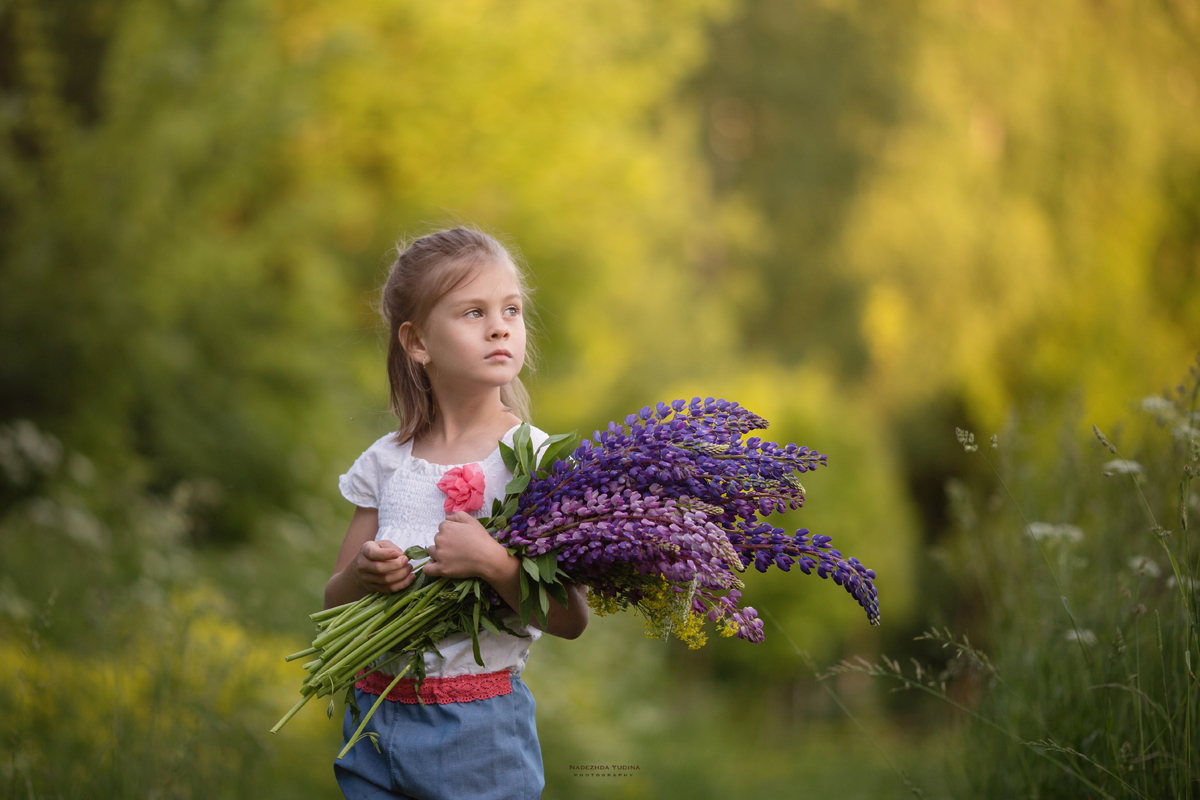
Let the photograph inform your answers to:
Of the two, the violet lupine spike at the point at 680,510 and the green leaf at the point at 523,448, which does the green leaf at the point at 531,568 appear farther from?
the green leaf at the point at 523,448

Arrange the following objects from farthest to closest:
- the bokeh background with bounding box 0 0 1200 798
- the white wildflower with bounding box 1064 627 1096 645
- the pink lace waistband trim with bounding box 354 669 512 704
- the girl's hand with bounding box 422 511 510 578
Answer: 1. the bokeh background with bounding box 0 0 1200 798
2. the white wildflower with bounding box 1064 627 1096 645
3. the pink lace waistband trim with bounding box 354 669 512 704
4. the girl's hand with bounding box 422 511 510 578

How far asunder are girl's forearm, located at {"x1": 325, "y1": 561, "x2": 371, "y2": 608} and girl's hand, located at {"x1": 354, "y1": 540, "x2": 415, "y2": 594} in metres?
0.12

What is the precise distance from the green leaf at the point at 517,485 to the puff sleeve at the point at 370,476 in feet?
1.22

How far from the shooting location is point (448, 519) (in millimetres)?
1957

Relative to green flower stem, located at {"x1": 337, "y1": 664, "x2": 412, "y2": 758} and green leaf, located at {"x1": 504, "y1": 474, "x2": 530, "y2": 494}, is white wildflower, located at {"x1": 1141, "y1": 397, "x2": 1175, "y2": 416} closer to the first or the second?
green leaf, located at {"x1": 504, "y1": 474, "x2": 530, "y2": 494}

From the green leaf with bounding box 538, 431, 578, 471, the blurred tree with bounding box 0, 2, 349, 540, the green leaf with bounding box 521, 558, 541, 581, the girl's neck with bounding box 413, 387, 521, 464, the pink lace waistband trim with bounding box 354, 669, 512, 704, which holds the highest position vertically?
the blurred tree with bounding box 0, 2, 349, 540

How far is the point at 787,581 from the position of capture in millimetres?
11070

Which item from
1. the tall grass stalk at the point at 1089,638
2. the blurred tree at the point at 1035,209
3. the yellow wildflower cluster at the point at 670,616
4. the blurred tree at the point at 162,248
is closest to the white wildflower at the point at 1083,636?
the tall grass stalk at the point at 1089,638

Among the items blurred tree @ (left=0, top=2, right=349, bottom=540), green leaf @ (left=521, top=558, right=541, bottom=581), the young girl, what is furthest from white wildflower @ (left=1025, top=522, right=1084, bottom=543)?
blurred tree @ (left=0, top=2, right=349, bottom=540)

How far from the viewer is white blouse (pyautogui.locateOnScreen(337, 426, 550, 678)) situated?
2.03 m

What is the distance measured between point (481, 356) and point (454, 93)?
6832 millimetres

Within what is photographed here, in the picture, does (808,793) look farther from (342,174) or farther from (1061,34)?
(1061,34)

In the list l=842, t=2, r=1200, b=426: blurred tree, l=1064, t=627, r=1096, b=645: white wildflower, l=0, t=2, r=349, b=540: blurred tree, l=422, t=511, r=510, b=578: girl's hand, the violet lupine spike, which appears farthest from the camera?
l=842, t=2, r=1200, b=426: blurred tree

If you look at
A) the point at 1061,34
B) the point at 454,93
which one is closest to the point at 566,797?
the point at 454,93
